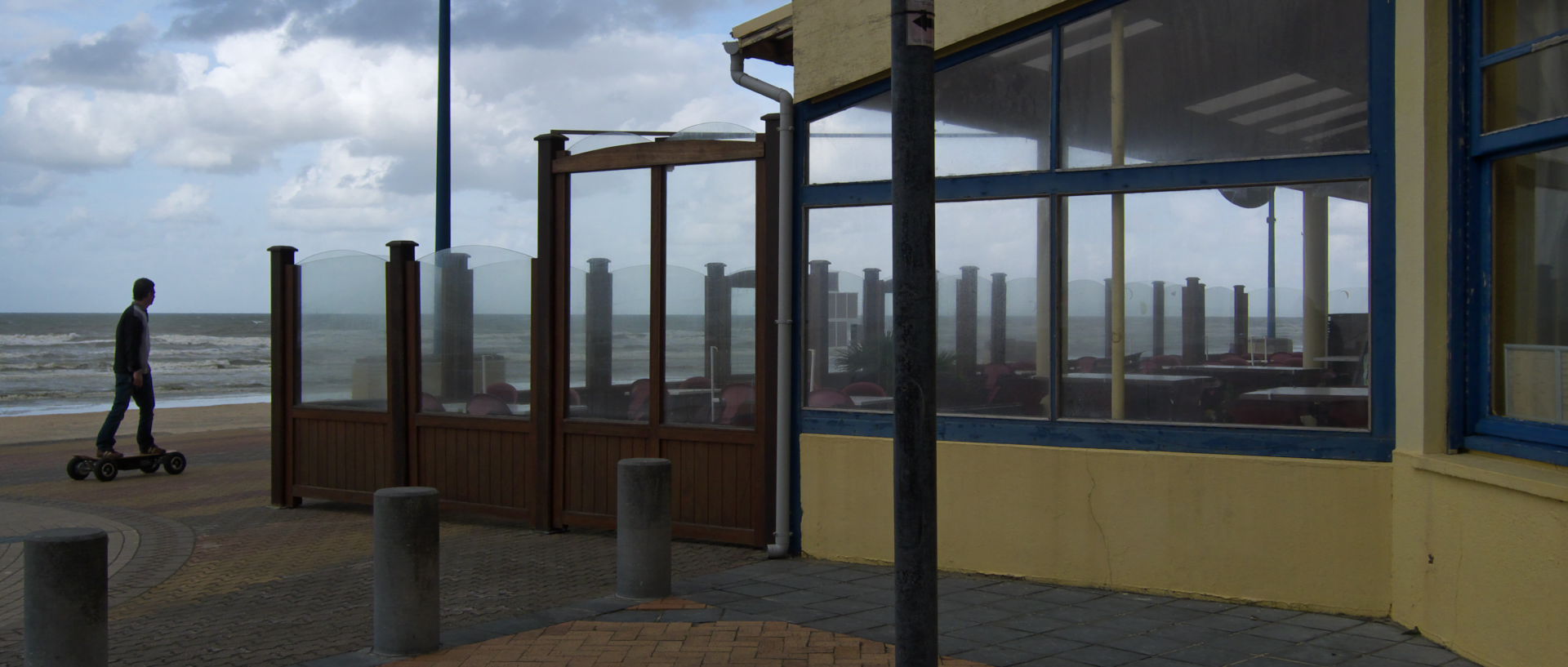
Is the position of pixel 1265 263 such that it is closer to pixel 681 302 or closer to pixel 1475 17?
pixel 1475 17

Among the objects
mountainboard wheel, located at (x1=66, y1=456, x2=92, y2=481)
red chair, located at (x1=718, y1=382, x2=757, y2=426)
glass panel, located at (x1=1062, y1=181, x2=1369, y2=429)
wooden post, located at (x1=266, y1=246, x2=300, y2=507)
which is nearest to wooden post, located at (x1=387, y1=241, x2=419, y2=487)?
wooden post, located at (x1=266, y1=246, x2=300, y2=507)

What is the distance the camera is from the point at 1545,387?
5297 millimetres

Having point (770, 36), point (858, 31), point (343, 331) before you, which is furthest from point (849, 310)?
point (343, 331)

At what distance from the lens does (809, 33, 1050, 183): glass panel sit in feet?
24.2

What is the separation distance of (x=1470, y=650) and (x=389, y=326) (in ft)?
25.8

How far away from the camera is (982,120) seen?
755 centimetres

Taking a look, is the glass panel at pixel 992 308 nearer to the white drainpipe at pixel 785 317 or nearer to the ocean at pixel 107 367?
the white drainpipe at pixel 785 317

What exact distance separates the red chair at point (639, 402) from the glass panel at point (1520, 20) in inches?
219

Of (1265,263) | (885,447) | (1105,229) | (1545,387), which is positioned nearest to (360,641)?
(885,447)

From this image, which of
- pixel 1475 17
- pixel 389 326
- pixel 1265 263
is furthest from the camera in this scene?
pixel 389 326

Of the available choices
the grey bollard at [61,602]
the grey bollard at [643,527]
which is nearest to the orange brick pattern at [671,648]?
the grey bollard at [643,527]

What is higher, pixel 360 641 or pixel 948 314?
pixel 948 314

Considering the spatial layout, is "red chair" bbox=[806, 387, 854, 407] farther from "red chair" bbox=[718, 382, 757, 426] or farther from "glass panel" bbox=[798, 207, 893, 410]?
"red chair" bbox=[718, 382, 757, 426]

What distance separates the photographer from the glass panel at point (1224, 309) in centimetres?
634
